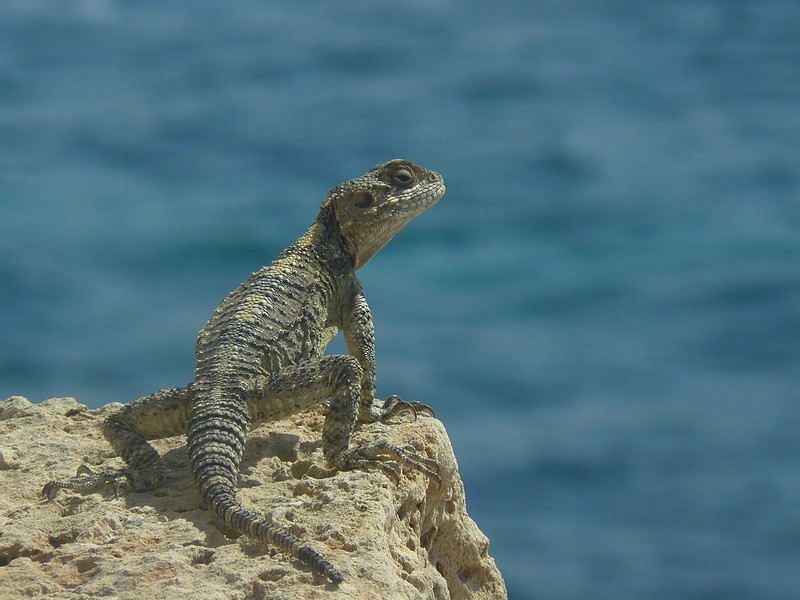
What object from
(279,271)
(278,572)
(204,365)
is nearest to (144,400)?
(204,365)

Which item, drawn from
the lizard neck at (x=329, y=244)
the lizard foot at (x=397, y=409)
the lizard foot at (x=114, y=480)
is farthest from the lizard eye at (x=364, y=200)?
the lizard foot at (x=114, y=480)

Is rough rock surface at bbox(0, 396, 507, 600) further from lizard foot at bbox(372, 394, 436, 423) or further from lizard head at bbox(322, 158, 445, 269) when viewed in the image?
lizard head at bbox(322, 158, 445, 269)

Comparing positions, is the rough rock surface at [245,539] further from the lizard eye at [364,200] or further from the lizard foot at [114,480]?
the lizard eye at [364,200]

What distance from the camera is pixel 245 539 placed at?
4.64 m

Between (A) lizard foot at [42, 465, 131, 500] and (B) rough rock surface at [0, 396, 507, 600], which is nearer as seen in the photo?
(B) rough rock surface at [0, 396, 507, 600]

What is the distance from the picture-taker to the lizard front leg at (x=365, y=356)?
5.93m

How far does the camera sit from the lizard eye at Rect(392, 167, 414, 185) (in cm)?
658

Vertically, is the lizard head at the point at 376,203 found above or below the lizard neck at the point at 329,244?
above

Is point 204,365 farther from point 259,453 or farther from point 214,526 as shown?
point 214,526

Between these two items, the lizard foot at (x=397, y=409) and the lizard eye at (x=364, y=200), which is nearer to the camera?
the lizard foot at (x=397, y=409)

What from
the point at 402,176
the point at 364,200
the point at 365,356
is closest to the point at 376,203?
the point at 364,200

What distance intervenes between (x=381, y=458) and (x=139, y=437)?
0.95 m

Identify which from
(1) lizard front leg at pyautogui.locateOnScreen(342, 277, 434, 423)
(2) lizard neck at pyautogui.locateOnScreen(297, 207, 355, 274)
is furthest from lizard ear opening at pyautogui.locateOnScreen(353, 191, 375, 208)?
(1) lizard front leg at pyautogui.locateOnScreen(342, 277, 434, 423)

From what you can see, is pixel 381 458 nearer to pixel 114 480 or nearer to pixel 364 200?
pixel 114 480
